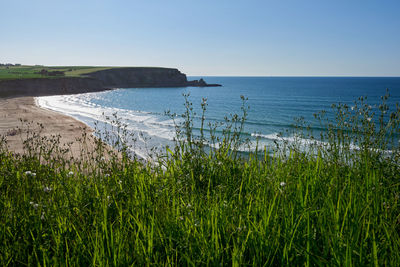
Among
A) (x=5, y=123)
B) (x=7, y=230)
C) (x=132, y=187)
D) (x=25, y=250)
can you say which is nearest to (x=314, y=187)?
(x=132, y=187)

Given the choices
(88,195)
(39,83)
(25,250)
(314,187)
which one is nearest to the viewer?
(25,250)

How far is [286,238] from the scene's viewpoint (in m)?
2.20

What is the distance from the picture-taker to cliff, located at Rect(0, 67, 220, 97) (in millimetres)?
61156

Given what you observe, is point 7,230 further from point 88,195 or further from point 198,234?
point 198,234

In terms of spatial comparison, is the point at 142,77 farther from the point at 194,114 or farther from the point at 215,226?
the point at 215,226

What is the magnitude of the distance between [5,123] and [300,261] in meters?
29.2

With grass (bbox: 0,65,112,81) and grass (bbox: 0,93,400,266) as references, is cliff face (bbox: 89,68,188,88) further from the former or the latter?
grass (bbox: 0,93,400,266)

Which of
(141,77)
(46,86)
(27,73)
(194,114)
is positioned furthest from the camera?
(141,77)

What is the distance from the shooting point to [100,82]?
311 ft

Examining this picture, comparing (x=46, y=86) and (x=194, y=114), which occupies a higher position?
(x=46, y=86)

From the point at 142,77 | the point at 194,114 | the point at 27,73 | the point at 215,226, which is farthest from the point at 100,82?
the point at 215,226

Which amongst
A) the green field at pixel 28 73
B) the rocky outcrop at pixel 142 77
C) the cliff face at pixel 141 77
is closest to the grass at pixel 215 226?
the green field at pixel 28 73

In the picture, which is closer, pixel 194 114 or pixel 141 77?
pixel 194 114

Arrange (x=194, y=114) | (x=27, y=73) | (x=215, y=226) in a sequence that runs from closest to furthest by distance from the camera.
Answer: (x=215, y=226) < (x=194, y=114) < (x=27, y=73)
